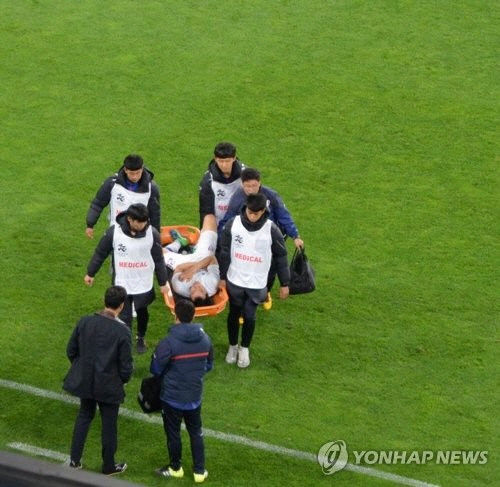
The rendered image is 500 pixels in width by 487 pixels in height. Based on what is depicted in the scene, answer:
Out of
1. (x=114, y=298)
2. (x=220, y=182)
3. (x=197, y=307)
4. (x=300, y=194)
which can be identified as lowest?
(x=197, y=307)

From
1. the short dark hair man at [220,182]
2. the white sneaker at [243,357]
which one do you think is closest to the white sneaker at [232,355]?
the white sneaker at [243,357]

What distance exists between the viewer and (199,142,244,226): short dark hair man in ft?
36.3

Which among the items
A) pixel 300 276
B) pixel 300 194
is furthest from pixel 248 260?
pixel 300 194

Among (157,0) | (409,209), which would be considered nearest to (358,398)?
(409,209)

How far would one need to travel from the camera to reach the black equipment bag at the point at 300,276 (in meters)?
11.0

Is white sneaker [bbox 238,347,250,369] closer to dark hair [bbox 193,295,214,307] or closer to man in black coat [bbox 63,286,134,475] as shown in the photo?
dark hair [bbox 193,295,214,307]

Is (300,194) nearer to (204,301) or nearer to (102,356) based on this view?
(204,301)

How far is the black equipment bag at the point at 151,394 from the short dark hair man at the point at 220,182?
9.17 ft

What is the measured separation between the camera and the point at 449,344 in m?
11.2

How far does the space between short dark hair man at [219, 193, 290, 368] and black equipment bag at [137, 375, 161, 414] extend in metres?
1.80

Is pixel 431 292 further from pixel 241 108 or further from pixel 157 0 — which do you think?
pixel 157 0

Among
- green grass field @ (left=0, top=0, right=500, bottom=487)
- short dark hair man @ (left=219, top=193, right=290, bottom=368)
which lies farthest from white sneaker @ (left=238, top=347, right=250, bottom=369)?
green grass field @ (left=0, top=0, right=500, bottom=487)

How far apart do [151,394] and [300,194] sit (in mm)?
5232

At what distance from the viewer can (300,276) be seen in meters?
11.1
